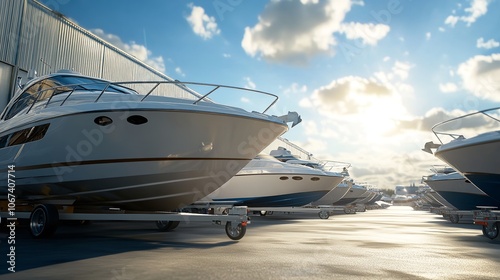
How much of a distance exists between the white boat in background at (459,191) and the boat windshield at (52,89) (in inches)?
424

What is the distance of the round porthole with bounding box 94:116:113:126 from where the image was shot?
534 centimetres

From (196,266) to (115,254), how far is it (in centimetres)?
121

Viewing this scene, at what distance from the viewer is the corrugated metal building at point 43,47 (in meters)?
12.1

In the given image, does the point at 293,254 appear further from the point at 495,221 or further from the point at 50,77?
the point at 50,77

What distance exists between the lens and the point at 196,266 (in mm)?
3469

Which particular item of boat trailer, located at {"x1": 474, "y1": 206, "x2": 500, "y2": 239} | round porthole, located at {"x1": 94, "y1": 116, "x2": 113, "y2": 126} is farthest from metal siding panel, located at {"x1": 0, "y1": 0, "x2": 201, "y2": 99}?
boat trailer, located at {"x1": 474, "y1": 206, "x2": 500, "y2": 239}

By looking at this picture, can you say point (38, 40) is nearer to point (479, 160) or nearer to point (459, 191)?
point (479, 160)

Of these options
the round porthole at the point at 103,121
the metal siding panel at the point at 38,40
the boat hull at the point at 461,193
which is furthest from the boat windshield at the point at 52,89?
the boat hull at the point at 461,193

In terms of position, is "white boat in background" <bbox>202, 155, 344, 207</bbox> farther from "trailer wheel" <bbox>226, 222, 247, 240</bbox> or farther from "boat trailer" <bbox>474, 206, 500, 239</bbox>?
"trailer wheel" <bbox>226, 222, 247, 240</bbox>

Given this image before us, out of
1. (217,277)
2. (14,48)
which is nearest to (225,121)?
(217,277)

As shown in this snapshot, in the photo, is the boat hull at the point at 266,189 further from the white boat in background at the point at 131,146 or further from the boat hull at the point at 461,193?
the white boat in background at the point at 131,146

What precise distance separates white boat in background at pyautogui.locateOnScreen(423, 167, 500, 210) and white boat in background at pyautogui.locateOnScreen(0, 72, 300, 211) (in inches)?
340

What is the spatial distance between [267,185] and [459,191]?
6617mm

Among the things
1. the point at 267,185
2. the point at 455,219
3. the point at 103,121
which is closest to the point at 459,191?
the point at 455,219
